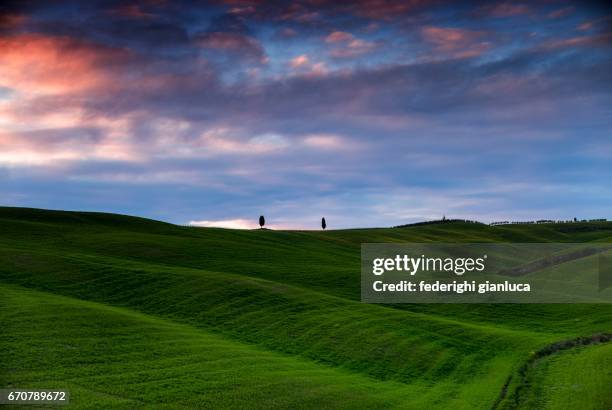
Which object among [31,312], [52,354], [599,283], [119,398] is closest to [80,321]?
[31,312]

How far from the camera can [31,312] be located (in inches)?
1364

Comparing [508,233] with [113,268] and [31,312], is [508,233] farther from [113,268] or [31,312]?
[31,312]

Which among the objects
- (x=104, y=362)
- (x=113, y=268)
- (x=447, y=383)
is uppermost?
(x=113, y=268)

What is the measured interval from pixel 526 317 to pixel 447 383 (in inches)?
921

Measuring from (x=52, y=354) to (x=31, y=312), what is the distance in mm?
7153

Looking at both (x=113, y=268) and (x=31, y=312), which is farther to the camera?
(x=113, y=268)

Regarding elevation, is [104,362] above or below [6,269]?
below

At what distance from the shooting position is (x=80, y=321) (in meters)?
34.1

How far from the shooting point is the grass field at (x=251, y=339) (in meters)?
27.4

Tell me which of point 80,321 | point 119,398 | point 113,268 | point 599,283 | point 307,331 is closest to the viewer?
point 119,398

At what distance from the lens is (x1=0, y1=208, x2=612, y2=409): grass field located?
27.4m

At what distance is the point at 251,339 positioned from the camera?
3722cm

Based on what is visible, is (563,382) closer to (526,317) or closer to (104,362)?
(526,317)

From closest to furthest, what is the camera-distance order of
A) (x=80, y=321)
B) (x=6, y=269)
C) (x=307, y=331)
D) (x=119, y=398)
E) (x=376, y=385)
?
(x=119, y=398) < (x=376, y=385) < (x=80, y=321) < (x=307, y=331) < (x=6, y=269)
